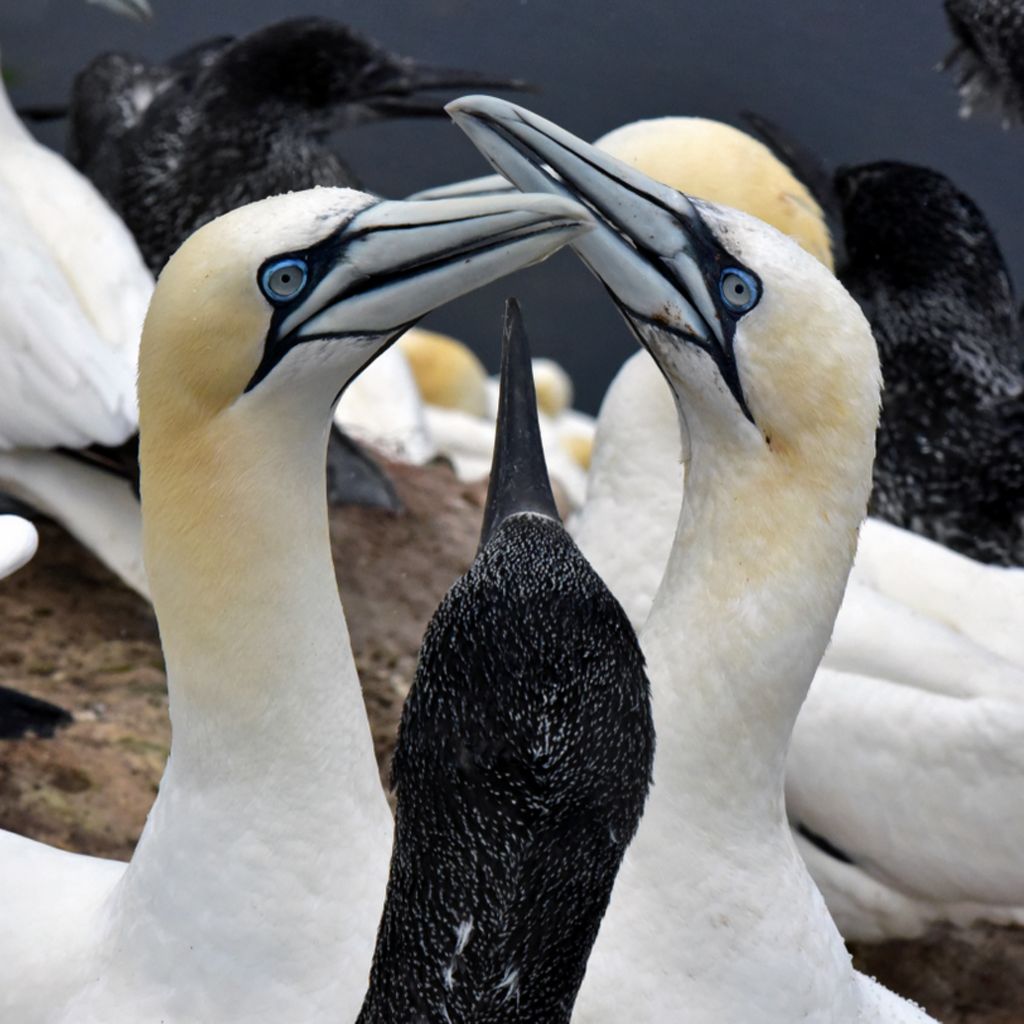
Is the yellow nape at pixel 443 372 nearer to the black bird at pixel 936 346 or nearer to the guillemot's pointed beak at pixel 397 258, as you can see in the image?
the black bird at pixel 936 346

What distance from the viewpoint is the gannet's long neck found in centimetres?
243

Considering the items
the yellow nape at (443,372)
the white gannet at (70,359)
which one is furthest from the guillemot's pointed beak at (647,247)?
the yellow nape at (443,372)

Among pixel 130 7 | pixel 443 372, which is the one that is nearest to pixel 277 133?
pixel 130 7

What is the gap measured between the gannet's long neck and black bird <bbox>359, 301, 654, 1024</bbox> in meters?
0.53

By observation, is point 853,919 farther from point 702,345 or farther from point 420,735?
point 420,735

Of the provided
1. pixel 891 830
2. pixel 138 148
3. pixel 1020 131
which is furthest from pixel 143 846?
pixel 1020 131

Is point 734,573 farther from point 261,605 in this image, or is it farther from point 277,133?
point 277,133

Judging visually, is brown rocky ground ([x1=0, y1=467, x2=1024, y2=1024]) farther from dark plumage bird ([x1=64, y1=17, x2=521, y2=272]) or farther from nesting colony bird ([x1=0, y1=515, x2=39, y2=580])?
dark plumage bird ([x1=64, y1=17, x2=521, y2=272])

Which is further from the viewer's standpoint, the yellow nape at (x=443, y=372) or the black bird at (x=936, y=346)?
the yellow nape at (x=443, y=372)

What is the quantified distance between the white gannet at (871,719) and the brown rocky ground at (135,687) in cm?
11

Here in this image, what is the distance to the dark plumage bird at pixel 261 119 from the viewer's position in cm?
527

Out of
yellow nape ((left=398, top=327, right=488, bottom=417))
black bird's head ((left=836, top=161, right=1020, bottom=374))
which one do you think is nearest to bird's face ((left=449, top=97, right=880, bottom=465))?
black bird's head ((left=836, top=161, right=1020, bottom=374))

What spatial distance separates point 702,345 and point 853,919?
1.67 metres

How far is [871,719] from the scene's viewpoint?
3.62 metres
